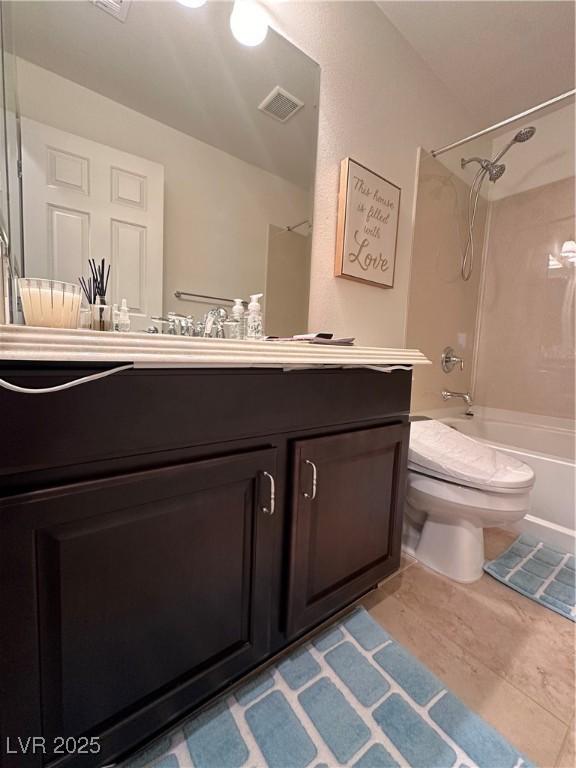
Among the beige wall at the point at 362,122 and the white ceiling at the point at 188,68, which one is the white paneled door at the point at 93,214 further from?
the beige wall at the point at 362,122

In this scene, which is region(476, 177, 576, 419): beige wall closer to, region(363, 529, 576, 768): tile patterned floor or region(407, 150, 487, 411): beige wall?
region(407, 150, 487, 411): beige wall

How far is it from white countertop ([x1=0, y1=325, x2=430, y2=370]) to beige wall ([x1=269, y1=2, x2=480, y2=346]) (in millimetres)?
594

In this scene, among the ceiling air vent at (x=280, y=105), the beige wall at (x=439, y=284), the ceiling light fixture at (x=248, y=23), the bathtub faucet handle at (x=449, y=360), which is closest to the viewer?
the ceiling light fixture at (x=248, y=23)

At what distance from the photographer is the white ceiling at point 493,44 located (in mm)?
1308

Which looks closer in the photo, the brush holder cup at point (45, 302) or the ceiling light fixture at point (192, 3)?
the brush holder cup at point (45, 302)

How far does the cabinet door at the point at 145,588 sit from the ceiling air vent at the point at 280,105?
119 cm

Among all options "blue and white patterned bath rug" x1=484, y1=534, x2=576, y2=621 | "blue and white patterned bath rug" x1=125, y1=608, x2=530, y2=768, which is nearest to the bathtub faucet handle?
"blue and white patterned bath rug" x1=484, y1=534, x2=576, y2=621

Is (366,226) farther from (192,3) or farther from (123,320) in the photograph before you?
(123,320)

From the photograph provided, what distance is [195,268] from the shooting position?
1019 millimetres

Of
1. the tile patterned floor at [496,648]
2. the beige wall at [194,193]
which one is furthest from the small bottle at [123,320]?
the tile patterned floor at [496,648]

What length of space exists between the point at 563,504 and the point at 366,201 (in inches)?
63.1

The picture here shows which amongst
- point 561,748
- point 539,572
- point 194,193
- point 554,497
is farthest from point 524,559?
point 194,193

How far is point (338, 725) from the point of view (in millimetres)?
711

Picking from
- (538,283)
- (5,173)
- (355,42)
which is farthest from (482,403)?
(5,173)
